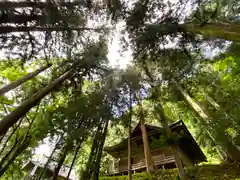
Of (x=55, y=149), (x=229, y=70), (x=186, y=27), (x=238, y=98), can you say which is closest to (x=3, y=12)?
(x=55, y=149)

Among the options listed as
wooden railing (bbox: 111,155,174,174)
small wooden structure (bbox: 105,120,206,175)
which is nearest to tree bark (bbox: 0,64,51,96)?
small wooden structure (bbox: 105,120,206,175)

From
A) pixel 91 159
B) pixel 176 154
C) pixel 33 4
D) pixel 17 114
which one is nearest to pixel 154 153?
pixel 176 154

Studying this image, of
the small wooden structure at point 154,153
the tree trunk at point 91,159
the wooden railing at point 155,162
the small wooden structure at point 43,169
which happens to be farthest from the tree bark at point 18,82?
the wooden railing at point 155,162

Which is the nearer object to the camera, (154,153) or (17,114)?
(17,114)

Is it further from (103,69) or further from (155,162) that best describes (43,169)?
(155,162)

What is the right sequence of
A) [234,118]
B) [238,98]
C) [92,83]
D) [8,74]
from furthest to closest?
[92,83] → [238,98] → [8,74] → [234,118]

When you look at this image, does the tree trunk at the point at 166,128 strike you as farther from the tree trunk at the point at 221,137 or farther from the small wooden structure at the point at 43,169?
the small wooden structure at the point at 43,169

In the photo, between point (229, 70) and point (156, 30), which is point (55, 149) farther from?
point (229, 70)

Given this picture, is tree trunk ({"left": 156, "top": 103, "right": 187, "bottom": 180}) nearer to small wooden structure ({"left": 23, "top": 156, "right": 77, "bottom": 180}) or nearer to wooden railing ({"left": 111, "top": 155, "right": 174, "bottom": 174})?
small wooden structure ({"left": 23, "top": 156, "right": 77, "bottom": 180})

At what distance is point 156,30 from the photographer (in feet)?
17.0

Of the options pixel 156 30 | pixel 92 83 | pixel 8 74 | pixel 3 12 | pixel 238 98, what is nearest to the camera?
pixel 3 12

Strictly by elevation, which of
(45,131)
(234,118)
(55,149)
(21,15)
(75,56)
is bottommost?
(55,149)

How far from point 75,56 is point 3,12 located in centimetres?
271

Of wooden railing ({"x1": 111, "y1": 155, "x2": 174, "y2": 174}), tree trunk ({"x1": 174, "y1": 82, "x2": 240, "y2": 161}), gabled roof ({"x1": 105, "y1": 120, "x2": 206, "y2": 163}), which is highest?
gabled roof ({"x1": 105, "y1": 120, "x2": 206, "y2": 163})
